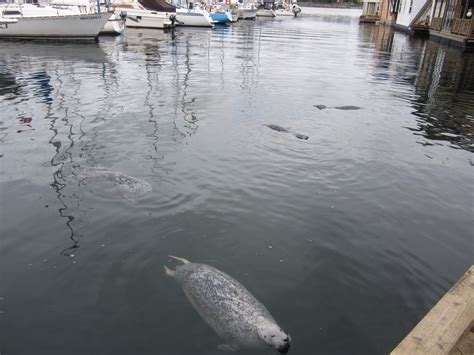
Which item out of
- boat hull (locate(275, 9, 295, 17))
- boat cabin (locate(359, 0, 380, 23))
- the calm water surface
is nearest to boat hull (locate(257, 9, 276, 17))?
boat hull (locate(275, 9, 295, 17))

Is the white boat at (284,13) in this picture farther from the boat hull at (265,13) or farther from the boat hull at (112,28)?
the boat hull at (112,28)

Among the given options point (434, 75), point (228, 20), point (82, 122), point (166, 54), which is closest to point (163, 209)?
point (82, 122)

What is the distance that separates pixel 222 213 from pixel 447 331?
4.25m

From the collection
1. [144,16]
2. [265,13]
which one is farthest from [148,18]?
[265,13]

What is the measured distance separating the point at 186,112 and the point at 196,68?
32.4ft

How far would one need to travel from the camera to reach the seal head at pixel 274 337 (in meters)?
4.32

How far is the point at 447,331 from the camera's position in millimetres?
3537

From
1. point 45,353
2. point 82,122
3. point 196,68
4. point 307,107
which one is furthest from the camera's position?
point 196,68

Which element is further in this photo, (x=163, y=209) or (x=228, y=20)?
(x=228, y=20)

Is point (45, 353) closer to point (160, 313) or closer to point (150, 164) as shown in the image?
point (160, 313)

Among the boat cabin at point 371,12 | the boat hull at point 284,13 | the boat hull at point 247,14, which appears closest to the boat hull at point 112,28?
the boat hull at point 247,14

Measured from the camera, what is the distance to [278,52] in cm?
3203

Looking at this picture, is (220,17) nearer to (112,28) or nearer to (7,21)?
(112,28)

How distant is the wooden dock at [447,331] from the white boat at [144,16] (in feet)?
155
